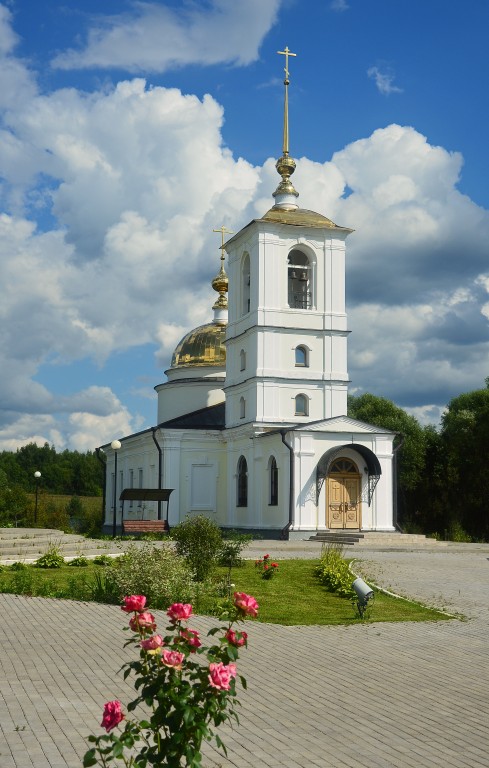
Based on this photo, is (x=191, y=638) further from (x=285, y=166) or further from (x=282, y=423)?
(x=285, y=166)

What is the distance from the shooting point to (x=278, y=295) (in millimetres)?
36344

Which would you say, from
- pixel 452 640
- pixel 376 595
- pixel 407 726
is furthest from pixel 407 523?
pixel 407 726

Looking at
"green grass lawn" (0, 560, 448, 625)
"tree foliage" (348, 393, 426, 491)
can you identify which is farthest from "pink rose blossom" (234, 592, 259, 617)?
"tree foliage" (348, 393, 426, 491)

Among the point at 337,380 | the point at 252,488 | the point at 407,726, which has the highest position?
the point at 337,380

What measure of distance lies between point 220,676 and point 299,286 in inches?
1320

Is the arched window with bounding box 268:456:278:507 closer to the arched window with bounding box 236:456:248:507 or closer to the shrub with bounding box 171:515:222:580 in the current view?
the arched window with bounding box 236:456:248:507

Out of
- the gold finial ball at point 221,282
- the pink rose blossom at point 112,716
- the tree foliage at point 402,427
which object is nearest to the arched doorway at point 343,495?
the tree foliage at point 402,427

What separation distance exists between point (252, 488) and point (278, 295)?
25.0ft

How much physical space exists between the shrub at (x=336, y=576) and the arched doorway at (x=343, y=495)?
14.9m

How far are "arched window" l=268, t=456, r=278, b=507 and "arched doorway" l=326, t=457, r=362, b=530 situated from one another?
82.9 inches

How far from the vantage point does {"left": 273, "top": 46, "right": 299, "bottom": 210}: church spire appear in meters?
38.4

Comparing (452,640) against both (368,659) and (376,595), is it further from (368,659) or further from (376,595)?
(376,595)

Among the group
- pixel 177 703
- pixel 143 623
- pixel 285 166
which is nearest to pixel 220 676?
pixel 177 703

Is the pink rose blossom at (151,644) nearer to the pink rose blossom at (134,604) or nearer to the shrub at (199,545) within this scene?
the pink rose blossom at (134,604)
